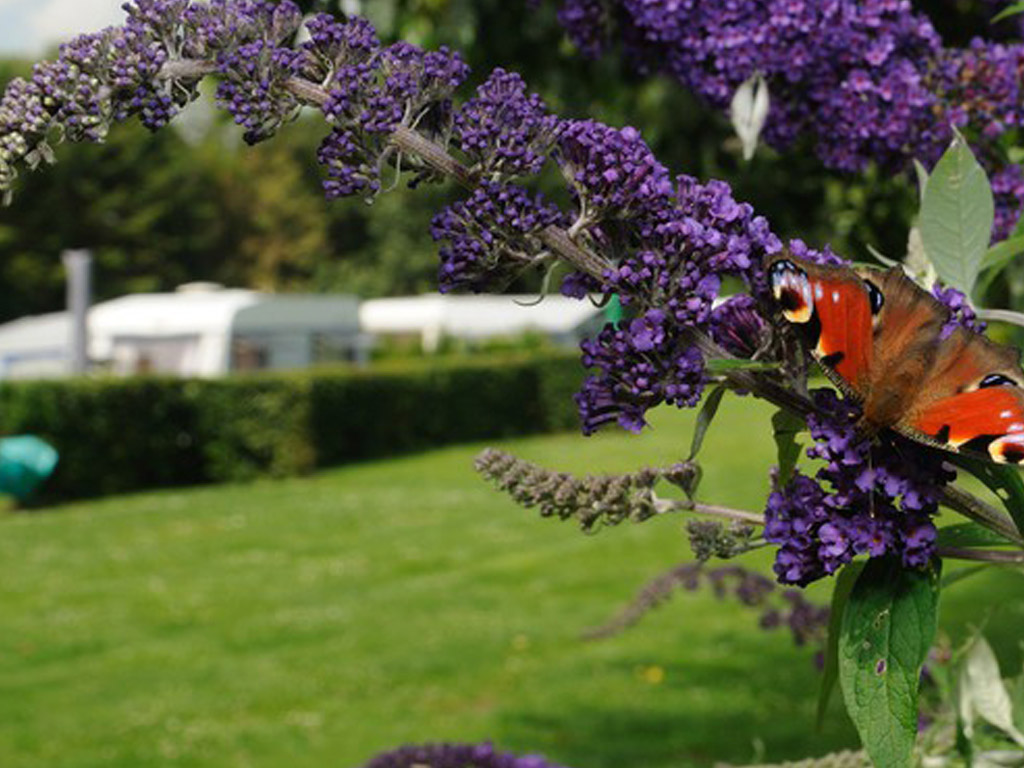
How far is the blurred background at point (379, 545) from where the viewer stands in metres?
4.69

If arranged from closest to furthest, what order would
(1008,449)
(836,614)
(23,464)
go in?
1. (1008,449)
2. (836,614)
3. (23,464)

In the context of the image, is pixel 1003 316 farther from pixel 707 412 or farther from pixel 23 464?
pixel 23 464

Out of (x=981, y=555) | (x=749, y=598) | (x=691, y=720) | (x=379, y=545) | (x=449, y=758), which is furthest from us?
(x=379, y=545)

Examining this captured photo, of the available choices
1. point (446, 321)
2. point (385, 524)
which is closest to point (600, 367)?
point (385, 524)

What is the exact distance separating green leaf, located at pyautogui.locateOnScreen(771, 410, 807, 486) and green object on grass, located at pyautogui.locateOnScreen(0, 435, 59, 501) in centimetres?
1688

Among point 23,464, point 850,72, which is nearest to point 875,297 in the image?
point 850,72

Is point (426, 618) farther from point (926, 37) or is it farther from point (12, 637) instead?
point (926, 37)

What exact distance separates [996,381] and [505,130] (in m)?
0.41

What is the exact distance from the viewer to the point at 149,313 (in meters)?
31.2

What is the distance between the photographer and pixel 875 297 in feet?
3.51

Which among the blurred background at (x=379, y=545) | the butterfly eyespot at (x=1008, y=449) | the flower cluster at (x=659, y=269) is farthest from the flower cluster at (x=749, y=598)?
the butterfly eyespot at (x=1008, y=449)

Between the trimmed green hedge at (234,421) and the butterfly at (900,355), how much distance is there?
1825cm

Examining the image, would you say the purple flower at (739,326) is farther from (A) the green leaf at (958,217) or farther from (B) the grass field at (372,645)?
(B) the grass field at (372,645)

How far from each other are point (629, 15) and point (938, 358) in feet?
3.83
